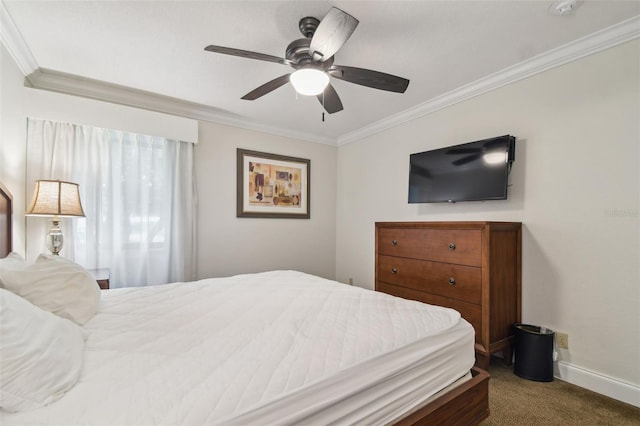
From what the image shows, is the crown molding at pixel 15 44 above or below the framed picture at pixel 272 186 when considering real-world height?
above

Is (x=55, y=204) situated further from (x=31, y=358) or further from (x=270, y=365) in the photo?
(x=270, y=365)

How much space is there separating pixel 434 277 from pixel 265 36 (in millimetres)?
2274

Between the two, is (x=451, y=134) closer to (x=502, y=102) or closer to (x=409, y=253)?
(x=502, y=102)

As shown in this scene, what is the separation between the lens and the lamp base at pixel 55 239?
7.45ft

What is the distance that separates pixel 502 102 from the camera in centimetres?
250

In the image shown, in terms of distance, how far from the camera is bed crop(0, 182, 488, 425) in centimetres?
79

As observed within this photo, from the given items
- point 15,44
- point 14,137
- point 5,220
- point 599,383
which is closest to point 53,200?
point 5,220

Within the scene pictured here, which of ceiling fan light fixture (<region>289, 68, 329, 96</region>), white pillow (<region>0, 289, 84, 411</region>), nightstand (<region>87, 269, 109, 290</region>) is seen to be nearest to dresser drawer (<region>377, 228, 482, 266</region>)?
ceiling fan light fixture (<region>289, 68, 329, 96</region>)

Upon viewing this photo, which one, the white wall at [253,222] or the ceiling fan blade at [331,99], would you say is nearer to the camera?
the ceiling fan blade at [331,99]

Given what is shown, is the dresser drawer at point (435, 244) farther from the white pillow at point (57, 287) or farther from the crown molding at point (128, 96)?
the white pillow at point (57, 287)

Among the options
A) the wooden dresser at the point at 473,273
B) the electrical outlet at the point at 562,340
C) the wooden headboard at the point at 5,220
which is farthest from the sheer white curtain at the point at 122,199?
the electrical outlet at the point at 562,340

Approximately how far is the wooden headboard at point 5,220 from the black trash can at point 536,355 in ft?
11.8

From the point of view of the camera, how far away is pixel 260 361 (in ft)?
3.30

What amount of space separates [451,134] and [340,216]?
1954mm
